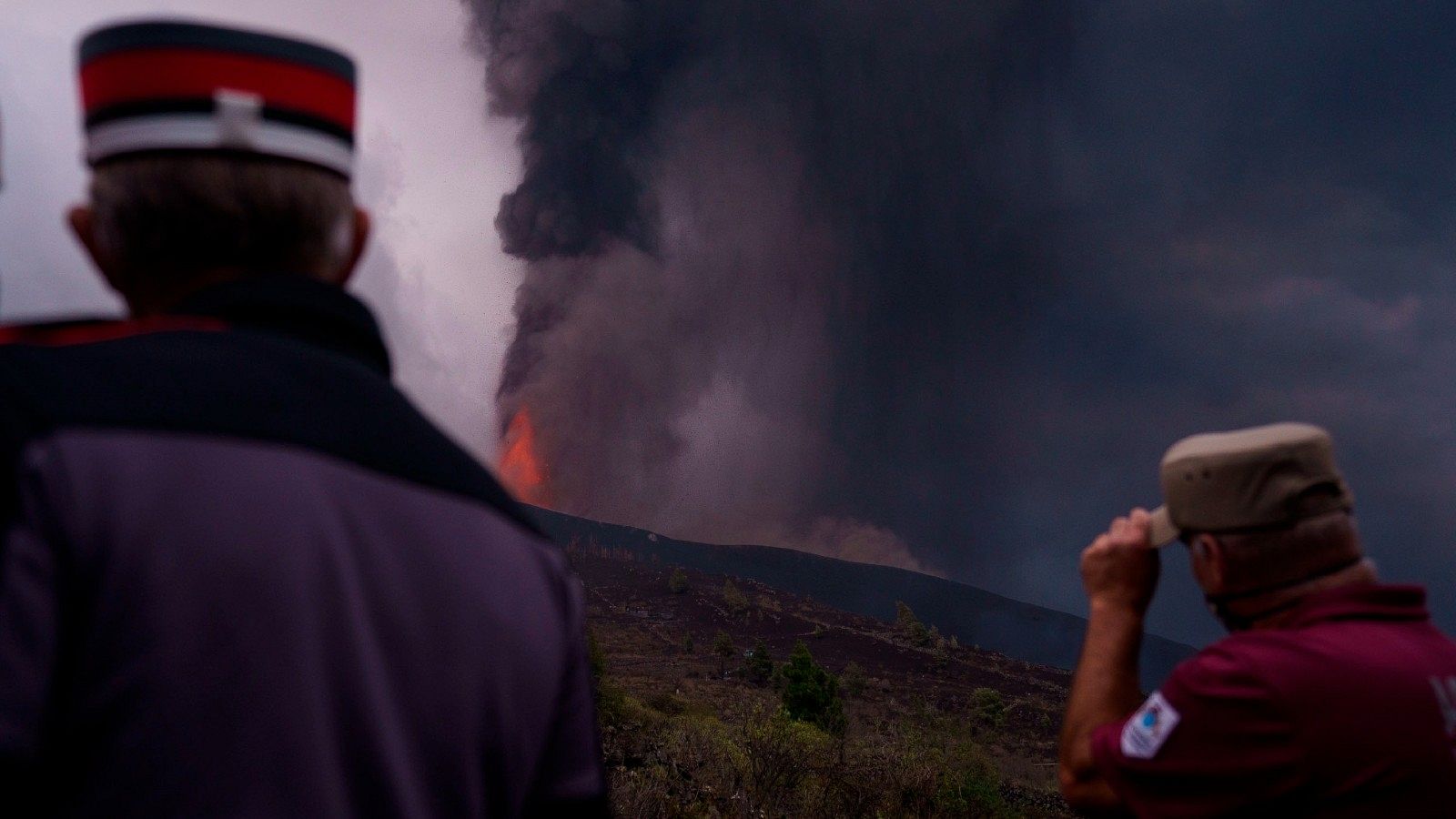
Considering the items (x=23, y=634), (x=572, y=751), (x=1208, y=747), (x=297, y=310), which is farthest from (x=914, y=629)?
(x=23, y=634)

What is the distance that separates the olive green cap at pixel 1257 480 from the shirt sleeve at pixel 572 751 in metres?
1.73

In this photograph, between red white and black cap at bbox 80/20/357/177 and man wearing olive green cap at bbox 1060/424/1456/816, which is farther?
man wearing olive green cap at bbox 1060/424/1456/816

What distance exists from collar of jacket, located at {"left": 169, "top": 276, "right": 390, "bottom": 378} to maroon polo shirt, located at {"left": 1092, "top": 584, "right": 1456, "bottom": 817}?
6.38 ft

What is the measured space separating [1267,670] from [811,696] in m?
43.8

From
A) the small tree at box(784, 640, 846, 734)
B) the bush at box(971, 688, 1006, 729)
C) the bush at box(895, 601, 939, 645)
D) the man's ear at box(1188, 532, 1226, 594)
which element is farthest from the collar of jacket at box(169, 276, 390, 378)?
the bush at box(895, 601, 939, 645)

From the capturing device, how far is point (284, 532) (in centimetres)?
105

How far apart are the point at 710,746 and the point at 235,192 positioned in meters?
17.4

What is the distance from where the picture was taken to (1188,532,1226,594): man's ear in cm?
251

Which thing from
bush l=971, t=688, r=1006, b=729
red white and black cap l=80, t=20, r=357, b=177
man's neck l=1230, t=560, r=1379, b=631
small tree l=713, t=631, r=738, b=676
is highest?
red white and black cap l=80, t=20, r=357, b=177

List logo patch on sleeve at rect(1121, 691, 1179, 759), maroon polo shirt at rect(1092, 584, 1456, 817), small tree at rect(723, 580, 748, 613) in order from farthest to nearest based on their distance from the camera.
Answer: small tree at rect(723, 580, 748, 613) < logo patch on sleeve at rect(1121, 691, 1179, 759) < maroon polo shirt at rect(1092, 584, 1456, 817)

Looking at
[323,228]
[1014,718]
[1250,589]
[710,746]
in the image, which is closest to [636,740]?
[710,746]

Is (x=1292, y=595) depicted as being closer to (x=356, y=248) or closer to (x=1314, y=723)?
(x=1314, y=723)

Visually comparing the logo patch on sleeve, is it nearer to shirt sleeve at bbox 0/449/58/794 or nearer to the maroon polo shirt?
the maroon polo shirt

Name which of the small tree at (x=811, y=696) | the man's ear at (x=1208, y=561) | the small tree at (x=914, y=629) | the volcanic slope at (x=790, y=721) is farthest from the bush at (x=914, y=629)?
the man's ear at (x=1208, y=561)
